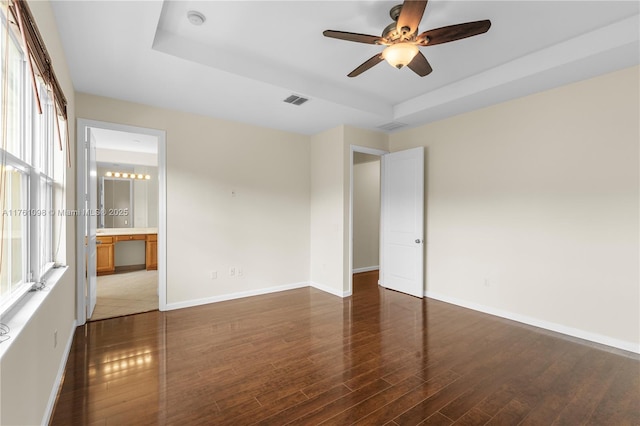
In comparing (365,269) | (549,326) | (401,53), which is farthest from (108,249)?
(549,326)

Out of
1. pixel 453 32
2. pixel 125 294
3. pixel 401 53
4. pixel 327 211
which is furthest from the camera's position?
pixel 327 211

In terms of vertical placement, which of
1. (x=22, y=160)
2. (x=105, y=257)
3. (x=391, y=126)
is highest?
(x=391, y=126)

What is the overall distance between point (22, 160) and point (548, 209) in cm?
464

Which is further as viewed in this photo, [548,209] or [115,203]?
[115,203]

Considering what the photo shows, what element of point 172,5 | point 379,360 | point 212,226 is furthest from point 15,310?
point 212,226

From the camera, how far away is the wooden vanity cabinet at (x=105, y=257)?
623 cm

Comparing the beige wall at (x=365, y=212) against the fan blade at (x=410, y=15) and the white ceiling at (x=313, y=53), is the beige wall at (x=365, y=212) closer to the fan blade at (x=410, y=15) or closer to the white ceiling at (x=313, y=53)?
the white ceiling at (x=313, y=53)

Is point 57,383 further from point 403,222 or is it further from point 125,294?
point 403,222

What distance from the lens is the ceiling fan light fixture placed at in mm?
2326

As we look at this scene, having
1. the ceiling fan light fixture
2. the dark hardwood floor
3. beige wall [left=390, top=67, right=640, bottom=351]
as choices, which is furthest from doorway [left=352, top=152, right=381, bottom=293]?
the ceiling fan light fixture

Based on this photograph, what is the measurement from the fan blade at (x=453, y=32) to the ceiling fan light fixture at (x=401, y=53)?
3.1 inches

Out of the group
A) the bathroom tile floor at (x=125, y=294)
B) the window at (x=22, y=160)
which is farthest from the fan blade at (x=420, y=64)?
the bathroom tile floor at (x=125, y=294)

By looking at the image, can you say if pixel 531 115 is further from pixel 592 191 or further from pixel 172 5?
pixel 172 5

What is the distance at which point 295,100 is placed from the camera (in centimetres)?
377
